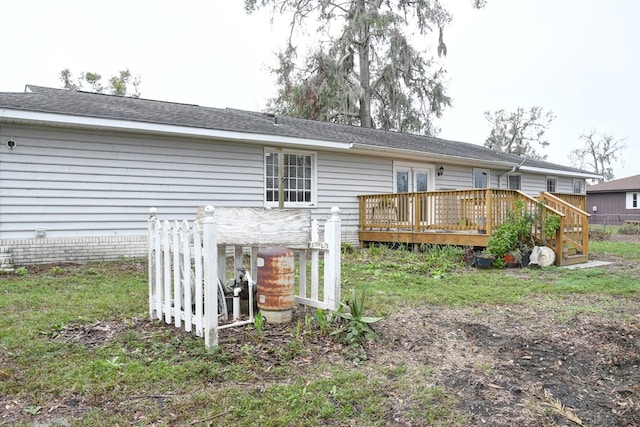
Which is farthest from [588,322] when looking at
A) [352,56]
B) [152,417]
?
[352,56]

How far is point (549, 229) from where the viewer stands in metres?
8.34

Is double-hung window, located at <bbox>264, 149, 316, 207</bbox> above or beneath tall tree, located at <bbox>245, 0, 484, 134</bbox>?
beneath

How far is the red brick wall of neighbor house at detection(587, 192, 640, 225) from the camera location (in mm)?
30609

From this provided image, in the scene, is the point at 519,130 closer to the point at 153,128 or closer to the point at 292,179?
the point at 292,179

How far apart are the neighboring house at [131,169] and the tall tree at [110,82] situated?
65.7 ft

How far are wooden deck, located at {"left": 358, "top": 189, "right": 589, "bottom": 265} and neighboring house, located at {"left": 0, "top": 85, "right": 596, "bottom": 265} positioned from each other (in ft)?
3.85

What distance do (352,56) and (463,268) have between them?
15.5 meters

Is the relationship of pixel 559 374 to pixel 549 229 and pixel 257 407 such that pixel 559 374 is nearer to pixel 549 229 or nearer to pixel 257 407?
pixel 257 407

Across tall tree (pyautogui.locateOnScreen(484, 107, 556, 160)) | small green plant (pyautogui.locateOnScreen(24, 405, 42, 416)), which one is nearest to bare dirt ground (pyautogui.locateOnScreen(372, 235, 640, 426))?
small green plant (pyautogui.locateOnScreen(24, 405, 42, 416))

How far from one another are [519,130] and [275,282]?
41.5 m

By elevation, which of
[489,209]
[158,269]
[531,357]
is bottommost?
[531,357]

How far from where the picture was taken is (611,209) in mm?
32781

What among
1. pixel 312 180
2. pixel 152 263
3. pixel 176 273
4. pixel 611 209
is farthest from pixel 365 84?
pixel 611 209

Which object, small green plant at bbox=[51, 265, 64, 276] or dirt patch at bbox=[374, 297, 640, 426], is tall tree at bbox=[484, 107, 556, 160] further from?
small green plant at bbox=[51, 265, 64, 276]
